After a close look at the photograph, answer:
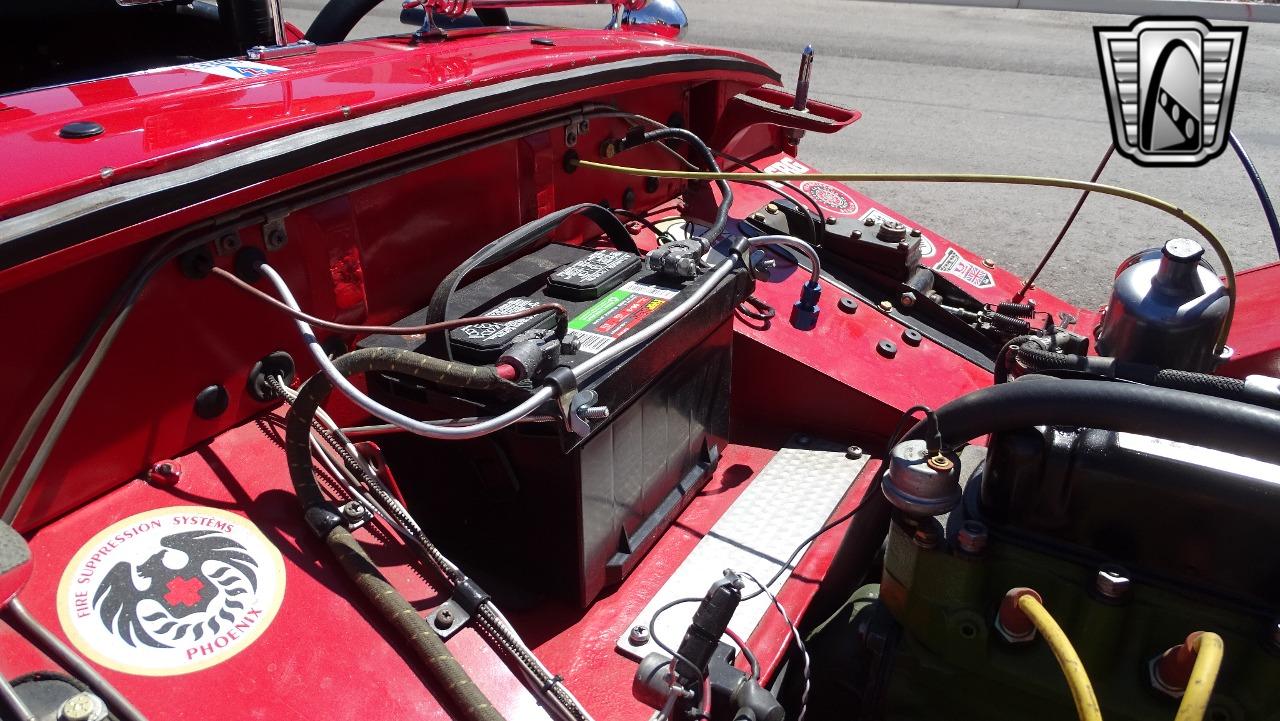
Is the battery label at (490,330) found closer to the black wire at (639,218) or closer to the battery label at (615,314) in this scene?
the battery label at (615,314)

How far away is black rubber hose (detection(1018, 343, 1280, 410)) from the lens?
128 cm

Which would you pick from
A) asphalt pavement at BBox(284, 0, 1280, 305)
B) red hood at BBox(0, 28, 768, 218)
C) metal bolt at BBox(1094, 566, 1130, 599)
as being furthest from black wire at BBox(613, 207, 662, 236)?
asphalt pavement at BBox(284, 0, 1280, 305)

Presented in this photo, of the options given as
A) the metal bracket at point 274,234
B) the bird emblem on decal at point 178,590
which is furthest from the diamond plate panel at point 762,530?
the metal bracket at point 274,234

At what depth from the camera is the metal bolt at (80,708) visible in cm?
99

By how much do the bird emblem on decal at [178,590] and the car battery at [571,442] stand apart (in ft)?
1.24

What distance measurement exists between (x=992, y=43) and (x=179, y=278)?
10.5m

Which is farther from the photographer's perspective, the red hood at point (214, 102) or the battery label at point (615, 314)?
the battery label at point (615, 314)

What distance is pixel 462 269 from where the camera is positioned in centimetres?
155

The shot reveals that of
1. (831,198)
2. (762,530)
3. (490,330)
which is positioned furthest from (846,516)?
(831,198)

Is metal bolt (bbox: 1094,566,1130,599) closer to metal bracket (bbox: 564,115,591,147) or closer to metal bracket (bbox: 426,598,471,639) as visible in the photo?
metal bracket (bbox: 426,598,471,639)

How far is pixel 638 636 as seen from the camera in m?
1.65

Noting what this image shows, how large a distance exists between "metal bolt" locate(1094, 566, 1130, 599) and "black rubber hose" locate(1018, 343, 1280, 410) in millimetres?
279

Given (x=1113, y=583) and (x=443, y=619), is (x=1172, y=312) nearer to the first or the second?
(x=1113, y=583)

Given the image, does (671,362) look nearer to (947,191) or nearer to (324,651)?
(324,651)
